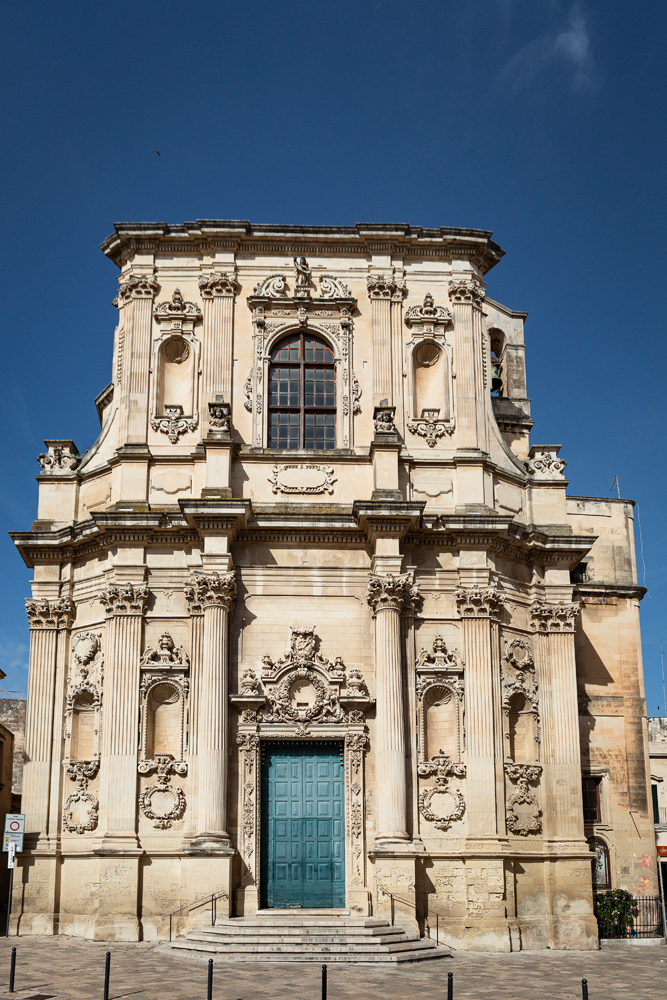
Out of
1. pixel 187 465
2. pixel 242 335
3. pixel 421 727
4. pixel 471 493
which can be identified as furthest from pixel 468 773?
pixel 242 335

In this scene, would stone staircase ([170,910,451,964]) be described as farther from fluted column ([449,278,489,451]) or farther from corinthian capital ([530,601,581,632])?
fluted column ([449,278,489,451])

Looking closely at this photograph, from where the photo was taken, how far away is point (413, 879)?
21.4m

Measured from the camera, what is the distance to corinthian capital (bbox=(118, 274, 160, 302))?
25281 millimetres

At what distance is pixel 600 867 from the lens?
26.0m

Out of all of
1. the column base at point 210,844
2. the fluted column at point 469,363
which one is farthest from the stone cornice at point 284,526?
the column base at point 210,844

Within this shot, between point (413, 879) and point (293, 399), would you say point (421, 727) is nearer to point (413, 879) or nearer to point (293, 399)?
point (413, 879)

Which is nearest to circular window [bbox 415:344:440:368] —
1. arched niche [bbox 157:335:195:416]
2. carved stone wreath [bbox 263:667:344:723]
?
arched niche [bbox 157:335:195:416]

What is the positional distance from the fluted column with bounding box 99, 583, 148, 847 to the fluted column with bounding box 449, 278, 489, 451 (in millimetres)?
7663

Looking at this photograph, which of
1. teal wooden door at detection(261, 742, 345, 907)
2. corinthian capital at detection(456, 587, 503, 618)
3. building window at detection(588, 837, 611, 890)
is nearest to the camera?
teal wooden door at detection(261, 742, 345, 907)

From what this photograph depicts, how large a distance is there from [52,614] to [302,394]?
7119 mm

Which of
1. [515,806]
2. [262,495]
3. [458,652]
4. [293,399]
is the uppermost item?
[293,399]

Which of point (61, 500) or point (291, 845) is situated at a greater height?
point (61, 500)

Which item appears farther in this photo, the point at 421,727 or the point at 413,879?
the point at 421,727

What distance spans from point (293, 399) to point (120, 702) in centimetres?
740
